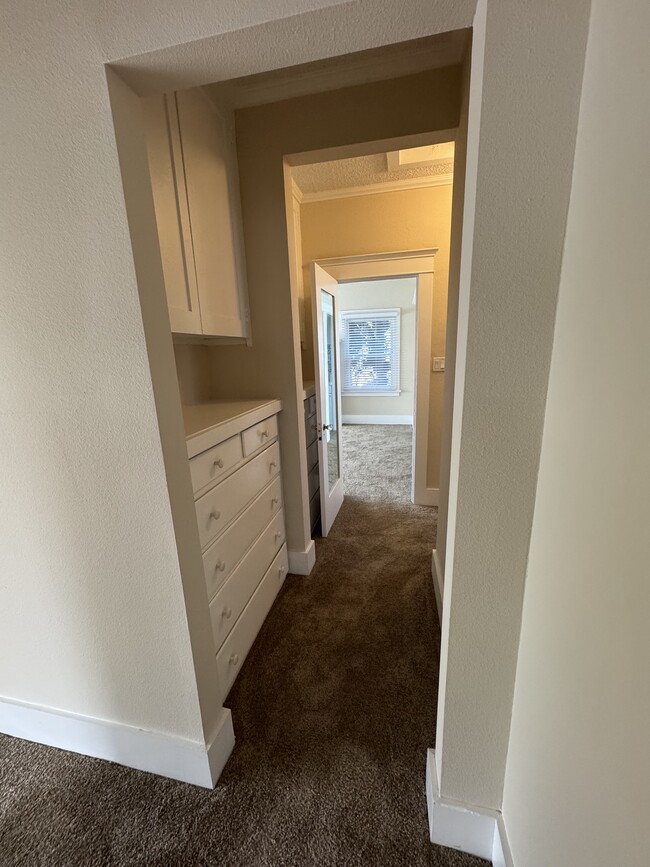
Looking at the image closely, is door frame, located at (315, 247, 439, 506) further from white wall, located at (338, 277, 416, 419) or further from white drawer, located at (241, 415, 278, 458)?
white wall, located at (338, 277, 416, 419)

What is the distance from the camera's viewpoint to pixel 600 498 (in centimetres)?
56

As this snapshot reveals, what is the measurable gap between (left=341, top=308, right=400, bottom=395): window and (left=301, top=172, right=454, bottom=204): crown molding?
357cm

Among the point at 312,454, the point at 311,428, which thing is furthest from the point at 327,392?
the point at 312,454

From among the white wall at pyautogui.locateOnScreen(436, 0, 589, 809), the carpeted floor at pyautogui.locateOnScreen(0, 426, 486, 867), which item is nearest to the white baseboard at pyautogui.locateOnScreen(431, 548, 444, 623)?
the carpeted floor at pyautogui.locateOnScreen(0, 426, 486, 867)

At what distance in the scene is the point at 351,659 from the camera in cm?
173

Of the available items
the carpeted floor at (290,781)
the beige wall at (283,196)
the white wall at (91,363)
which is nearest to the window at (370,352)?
the beige wall at (283,196)

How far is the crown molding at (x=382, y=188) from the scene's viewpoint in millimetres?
2686

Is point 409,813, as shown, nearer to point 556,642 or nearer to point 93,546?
point 556,642

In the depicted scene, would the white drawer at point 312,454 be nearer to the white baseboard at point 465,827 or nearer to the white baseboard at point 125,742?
the white baseboard at point 125,742

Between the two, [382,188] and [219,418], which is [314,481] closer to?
[219,418]

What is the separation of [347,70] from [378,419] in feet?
17.9

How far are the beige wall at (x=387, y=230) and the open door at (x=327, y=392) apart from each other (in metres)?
0.21

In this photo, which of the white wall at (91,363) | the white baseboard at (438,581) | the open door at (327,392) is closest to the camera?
the white wall at (91,363)

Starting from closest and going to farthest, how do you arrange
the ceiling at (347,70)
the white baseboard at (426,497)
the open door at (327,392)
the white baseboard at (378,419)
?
1. the ceiling at (347,70)
2. the open door at (327,392)
3. the white baseboard at (426,497)
4. the white baseboard at (378,419)
